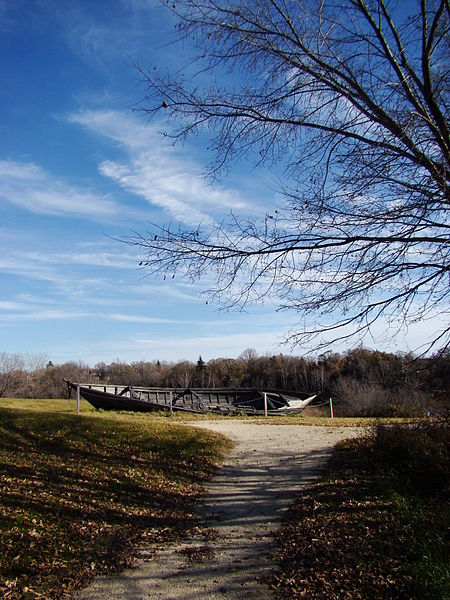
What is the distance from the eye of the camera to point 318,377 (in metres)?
46.3

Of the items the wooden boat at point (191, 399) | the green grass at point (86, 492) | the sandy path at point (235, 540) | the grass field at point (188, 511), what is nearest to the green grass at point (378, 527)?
the grass field at point (188, 511)

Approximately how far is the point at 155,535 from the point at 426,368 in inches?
155

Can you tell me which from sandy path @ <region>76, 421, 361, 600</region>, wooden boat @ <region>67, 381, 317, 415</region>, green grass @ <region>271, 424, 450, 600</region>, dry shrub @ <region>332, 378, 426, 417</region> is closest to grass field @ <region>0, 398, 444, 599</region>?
green grass @ <region>271, 424, 450, 600</region>

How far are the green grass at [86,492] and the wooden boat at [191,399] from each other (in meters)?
6.27

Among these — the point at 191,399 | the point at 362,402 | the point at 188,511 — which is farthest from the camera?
the point at 362,402

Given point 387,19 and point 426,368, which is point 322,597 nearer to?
point 426,368

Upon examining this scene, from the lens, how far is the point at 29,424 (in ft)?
38.9

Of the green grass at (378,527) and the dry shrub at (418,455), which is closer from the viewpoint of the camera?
the green grass at (378,527)

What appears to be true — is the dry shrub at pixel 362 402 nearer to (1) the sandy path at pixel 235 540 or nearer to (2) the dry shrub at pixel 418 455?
(2) the dry shrub at pixel 418 455

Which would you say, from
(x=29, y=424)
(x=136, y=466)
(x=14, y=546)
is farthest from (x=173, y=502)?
(x=29, y=424)

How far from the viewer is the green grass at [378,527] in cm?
396

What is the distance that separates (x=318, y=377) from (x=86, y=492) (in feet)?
135

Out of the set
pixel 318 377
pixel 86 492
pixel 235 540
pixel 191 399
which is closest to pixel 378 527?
pixel 235 540

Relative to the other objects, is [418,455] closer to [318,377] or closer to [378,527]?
[378,527]
